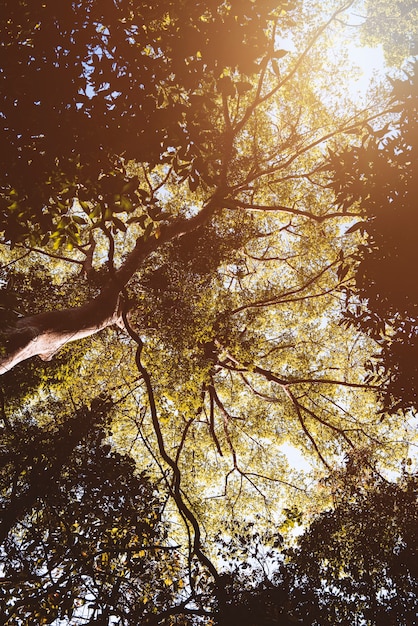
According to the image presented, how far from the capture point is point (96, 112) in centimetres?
442

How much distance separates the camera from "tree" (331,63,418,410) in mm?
5418

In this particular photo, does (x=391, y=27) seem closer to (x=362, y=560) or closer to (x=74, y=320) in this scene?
(x=74, y=320)

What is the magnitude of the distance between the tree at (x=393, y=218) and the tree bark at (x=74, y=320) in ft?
7.73

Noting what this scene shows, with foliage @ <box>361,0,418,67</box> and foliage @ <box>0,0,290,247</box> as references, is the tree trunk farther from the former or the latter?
foliage @ <box>361,0,418,67</box>

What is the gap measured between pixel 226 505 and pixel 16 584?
12.2 meters

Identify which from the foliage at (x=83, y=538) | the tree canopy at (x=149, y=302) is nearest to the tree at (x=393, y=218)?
the tree canopy at (x=149, y=302)

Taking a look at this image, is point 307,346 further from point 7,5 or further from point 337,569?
point 7,5

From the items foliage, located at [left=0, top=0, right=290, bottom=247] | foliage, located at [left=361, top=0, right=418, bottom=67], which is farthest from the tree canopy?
foliage, located at [left=361, top=0, right=418, bottom=67]

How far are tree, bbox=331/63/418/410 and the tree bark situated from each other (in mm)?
2357

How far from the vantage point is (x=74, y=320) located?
825 cm

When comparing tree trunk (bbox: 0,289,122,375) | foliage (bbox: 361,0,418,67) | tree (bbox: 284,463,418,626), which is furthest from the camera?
foliage (bbox: 361,0,418,67)

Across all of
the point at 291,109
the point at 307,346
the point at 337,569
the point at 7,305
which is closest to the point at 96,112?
the point at 7,305

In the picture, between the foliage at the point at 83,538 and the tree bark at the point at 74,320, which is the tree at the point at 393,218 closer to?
the tree bark at the point at 74,320

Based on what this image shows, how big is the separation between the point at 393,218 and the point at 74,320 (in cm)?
661
